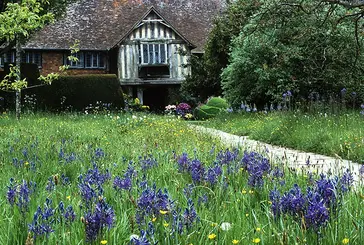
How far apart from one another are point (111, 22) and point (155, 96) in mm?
6591

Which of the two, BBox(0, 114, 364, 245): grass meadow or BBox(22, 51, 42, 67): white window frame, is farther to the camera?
BBox(22, 51, 42, 67): white window frame

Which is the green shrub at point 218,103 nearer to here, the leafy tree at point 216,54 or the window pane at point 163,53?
the leafy tree at point 216,54

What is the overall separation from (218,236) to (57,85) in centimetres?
2149

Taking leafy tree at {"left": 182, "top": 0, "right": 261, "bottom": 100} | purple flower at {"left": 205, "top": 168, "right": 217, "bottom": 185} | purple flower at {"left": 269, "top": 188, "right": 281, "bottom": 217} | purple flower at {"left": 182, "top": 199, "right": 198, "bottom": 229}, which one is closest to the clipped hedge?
leafy tree at {"left": 182, "top": 0, "right": 261, "bottom": 100}

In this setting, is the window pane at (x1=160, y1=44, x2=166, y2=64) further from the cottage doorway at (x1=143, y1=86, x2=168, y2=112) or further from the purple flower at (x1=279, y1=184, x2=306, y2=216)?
the purple flower at (x1=279, y1=184, x2=306, y2=216)

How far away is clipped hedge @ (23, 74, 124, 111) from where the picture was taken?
22.2 meters

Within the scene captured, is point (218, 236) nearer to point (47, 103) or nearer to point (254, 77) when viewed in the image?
point (254, 77)

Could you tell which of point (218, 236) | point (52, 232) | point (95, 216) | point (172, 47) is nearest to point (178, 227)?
point (218, 236)

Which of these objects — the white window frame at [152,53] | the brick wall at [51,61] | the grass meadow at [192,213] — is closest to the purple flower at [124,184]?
the grass meadow at [192,213]

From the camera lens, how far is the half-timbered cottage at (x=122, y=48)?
3092 centimetres

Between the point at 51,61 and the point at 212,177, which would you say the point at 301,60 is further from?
the point at 51,61

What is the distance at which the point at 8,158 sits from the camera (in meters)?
5.25

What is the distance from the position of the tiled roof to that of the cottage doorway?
14.1 ft

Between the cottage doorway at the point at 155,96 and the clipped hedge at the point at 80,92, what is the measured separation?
433 inches
